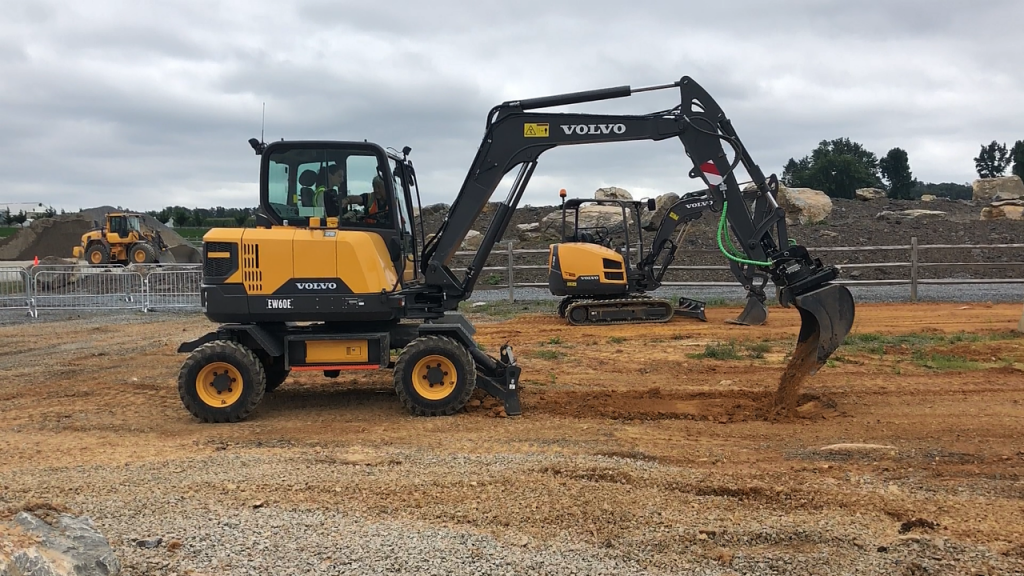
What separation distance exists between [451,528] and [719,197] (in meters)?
4.93

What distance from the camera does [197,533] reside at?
4148mm

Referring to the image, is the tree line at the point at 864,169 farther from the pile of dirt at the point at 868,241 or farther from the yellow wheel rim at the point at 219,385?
the yellow wheel rim at the point at 219,385

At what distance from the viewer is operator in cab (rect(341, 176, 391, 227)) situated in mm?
7324

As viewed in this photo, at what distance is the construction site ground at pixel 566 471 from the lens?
388 cm

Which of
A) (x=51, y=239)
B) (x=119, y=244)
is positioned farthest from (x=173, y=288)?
(x=51, y=239)

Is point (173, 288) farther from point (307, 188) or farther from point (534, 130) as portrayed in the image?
point (534, 130)

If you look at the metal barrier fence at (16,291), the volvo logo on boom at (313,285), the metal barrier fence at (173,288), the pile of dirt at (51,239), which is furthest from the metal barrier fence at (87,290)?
the pile of dirt at (51,239)

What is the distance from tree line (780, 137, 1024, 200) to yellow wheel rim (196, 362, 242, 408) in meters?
44.3

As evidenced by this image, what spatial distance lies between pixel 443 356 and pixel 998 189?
126 ft

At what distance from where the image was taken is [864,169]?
175 feet

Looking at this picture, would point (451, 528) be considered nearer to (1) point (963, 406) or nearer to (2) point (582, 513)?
(2) point (582, 513)

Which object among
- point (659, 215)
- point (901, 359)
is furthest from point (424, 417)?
point (659, 215)

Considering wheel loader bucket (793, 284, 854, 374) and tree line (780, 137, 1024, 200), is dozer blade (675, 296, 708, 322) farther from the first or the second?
tree line (780, 137, 1024, 200)

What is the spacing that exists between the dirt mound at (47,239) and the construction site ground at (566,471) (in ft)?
106
